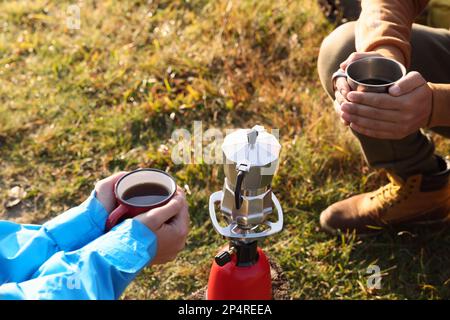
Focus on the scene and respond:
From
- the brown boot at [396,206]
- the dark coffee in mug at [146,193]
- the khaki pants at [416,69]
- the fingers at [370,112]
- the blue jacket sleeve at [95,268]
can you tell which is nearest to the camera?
the blue jacket sleeve at [95,268]

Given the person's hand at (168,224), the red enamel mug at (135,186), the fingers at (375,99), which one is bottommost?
the person's hand at (168,224)

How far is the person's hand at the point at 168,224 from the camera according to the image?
1519 millimetres

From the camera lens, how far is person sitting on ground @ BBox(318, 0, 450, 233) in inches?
68.8

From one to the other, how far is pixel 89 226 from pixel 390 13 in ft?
4.16

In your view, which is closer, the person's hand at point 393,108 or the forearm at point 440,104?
the person's hand at point 393,108

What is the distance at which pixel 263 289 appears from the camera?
1735 mm

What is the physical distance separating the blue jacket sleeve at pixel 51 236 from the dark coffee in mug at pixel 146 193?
0.09 meters

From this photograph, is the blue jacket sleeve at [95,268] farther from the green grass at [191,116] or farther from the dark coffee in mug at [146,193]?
the green grass at [191,116]

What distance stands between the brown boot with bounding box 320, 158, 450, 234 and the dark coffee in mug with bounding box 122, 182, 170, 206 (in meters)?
0.98

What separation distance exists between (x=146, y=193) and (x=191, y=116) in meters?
1.39

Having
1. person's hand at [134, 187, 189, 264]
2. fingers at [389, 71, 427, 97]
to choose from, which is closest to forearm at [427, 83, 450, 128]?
fingers at [389, 71, 427, 97]

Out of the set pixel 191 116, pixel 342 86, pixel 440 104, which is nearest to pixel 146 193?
pixel 342 86

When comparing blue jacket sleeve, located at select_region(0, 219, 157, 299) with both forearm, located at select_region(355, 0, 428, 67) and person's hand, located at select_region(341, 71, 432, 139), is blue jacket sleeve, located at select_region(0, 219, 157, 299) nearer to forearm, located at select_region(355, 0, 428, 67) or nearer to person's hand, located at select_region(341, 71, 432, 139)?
person's hand, located at select_region(341, 71, 432, 139)

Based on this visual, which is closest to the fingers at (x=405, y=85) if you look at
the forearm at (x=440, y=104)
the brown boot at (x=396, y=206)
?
the forearm at (x=440, y=104)
